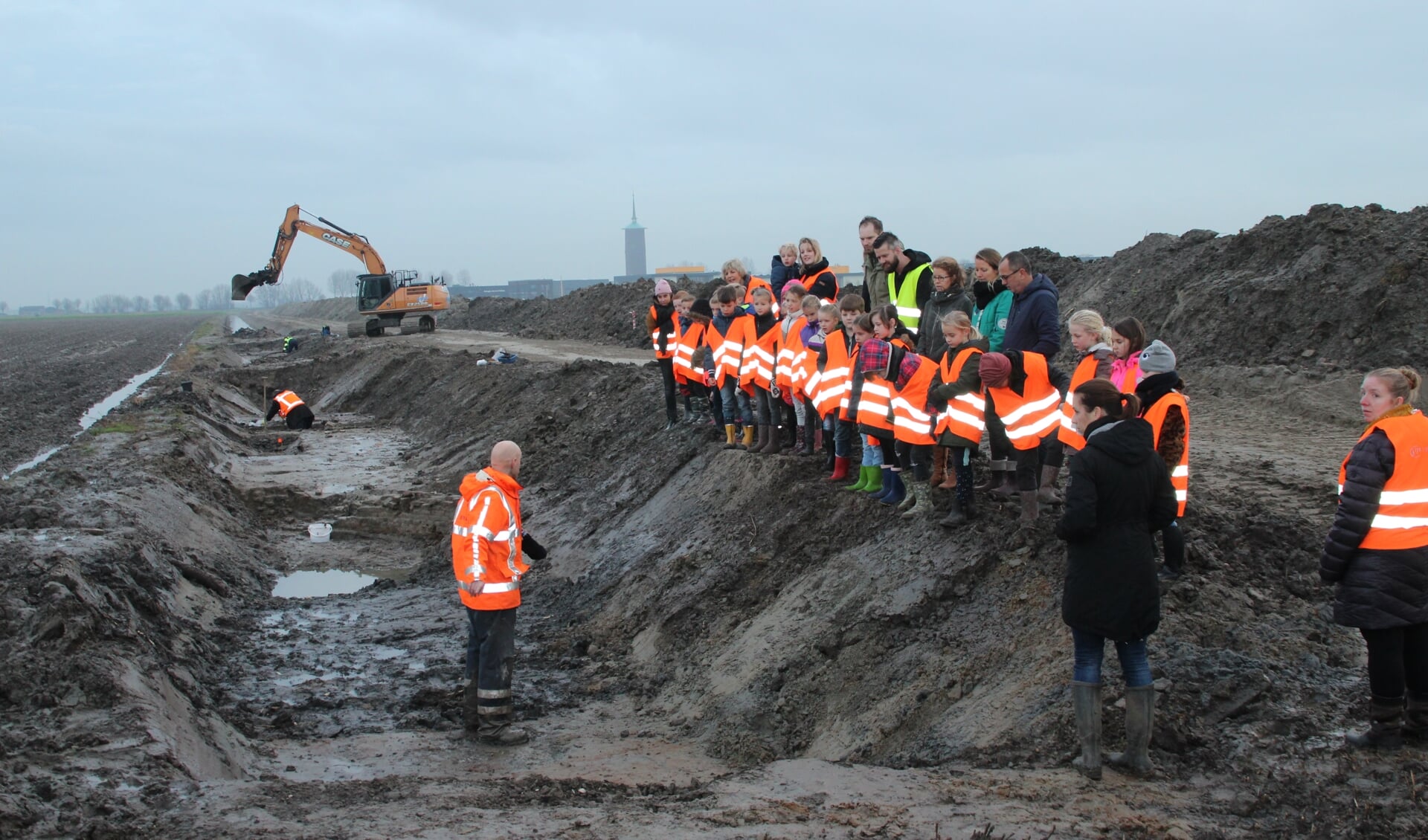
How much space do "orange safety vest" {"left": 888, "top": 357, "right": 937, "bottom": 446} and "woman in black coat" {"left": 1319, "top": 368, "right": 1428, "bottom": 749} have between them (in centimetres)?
344

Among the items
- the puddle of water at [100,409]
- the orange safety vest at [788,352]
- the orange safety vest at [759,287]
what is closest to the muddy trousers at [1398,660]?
the orange safety vest at [788,352]

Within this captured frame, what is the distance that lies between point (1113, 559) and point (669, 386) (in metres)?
8.71

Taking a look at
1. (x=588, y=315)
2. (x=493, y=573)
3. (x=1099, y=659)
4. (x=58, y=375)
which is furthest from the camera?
(x=58, y=375)

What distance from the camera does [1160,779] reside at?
5.10m

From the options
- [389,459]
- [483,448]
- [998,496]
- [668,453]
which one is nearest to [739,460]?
[668,453]

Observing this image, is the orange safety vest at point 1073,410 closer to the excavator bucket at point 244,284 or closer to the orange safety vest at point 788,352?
the orange safety vest at point 788,352

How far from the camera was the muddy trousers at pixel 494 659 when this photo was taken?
717 cm

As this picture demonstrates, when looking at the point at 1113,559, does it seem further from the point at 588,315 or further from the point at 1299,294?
the point at 588,315

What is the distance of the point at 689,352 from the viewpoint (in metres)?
12.3

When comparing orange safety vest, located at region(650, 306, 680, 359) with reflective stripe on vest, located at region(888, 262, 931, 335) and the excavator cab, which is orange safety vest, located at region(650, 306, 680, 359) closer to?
reflective stripe on vest, located at region(888, 262, 931, 335)

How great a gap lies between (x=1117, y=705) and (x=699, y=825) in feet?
7.64

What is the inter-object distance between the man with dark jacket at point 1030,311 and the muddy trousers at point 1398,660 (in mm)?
3179

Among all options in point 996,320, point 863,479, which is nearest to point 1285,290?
point 996,320

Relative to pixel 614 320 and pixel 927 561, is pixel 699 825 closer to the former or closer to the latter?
pixel 927 561
